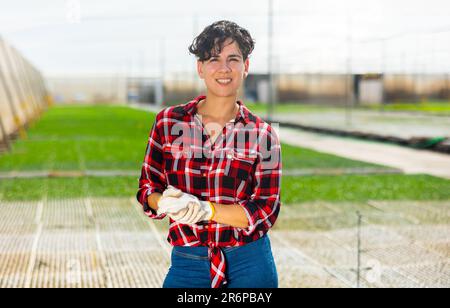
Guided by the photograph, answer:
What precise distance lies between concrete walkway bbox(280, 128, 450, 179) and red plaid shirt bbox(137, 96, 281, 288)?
10.4 metres

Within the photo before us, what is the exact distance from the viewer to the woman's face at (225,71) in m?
2.23

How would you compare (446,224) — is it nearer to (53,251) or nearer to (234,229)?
(53,251)

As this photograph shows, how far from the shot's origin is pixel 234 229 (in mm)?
2199

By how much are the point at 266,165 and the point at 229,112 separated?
217mm

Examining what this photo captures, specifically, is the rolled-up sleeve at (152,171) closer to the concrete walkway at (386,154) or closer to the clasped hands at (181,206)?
the clasped hands at (181,206)

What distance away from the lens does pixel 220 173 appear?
Result: 2156 mm

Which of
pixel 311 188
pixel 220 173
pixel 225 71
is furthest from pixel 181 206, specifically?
pixel 311 188

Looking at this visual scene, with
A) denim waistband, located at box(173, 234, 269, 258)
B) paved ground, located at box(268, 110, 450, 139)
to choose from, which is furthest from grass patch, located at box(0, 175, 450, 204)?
paved ground, located at box(268, 110, 450, 139)

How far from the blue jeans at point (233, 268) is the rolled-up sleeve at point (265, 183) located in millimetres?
78

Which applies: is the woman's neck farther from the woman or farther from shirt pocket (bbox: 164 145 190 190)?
shirt pocket (bbox: 164 145 190 190)

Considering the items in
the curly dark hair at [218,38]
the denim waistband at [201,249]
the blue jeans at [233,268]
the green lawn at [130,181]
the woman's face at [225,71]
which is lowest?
the green lawn at [130,181]

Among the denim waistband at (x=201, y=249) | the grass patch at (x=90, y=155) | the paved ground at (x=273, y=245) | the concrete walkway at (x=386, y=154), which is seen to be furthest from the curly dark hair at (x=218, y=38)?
the concrete walkway at (x=386, y=154)

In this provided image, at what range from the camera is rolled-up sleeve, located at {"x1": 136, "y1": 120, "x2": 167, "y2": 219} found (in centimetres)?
223
